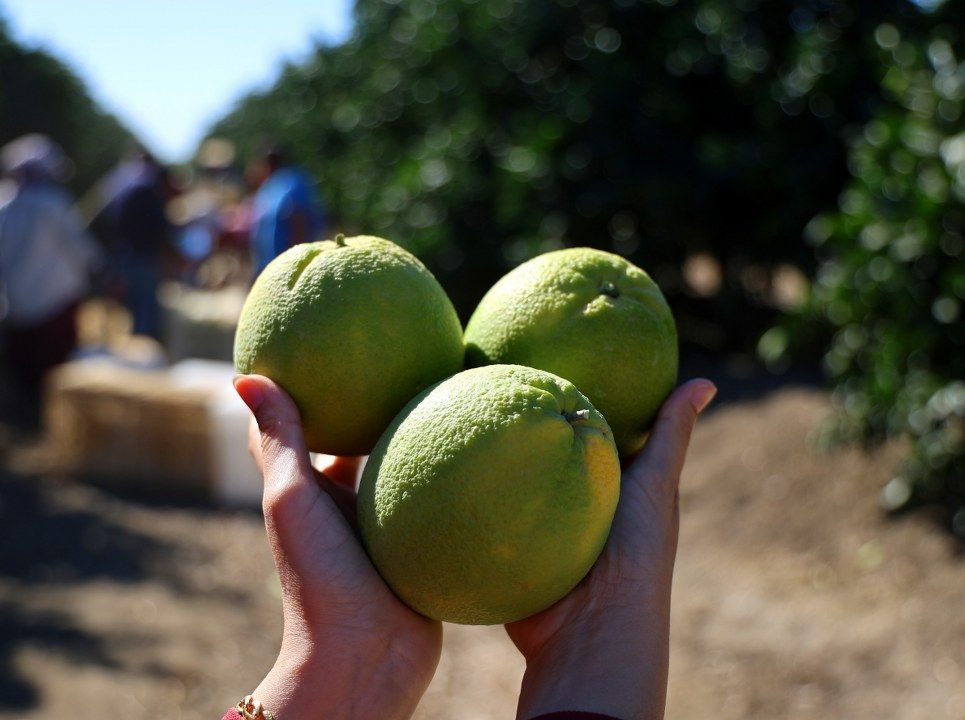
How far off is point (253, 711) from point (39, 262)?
23.6ft

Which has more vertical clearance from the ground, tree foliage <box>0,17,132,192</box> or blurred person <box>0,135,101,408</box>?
blurred person <box>0,135,101,408</box>

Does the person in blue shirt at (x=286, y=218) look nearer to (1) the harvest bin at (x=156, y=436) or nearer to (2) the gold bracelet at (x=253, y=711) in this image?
(1) the harvest bin at (x=156, y=436)

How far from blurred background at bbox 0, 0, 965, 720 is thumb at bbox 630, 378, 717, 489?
2.56 m

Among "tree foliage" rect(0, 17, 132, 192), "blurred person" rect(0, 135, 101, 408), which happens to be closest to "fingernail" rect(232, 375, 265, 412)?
"blurred person" rect(0, 135, 101, 408)

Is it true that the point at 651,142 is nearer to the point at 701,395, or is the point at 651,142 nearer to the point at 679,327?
the point at 679,327

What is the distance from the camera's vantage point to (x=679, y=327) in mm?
8438

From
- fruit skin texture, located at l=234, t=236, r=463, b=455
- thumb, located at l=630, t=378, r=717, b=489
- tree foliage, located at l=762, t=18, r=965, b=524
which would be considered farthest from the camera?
tree foliage, located at l=762, t=18, r=965, b=524

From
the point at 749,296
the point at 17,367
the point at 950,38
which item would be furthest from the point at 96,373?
the point at 950,38

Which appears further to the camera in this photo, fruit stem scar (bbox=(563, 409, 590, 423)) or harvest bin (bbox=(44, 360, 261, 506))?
harvest bin (bbox=(44, 360, 261, 506))

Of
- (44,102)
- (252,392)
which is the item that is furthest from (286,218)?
(44,102)

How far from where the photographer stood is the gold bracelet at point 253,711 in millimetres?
1724

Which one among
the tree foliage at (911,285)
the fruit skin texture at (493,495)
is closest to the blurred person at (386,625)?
the fruit skin texture at (493,495)

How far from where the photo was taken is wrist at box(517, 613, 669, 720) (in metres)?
1.72

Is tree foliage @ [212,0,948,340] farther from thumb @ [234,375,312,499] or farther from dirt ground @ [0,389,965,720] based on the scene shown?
thumb @ [234,375,312,499]
